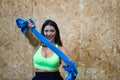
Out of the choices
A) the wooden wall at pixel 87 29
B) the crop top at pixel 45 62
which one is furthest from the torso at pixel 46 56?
the wooden wall at pixel 87 29

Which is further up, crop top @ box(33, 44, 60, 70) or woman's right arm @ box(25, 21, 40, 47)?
woman's right arm @ box(25, 21, 40, 47)

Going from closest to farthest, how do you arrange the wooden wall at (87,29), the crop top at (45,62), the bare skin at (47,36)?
the crop top at (45,62) < the bare skin at (47,36) < the wooden wall at (87,29)

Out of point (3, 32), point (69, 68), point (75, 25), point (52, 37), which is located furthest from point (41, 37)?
point (3, 32)

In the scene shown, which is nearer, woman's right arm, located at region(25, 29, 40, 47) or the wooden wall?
woman's right arm, located at region(25, 29, 40, 47)

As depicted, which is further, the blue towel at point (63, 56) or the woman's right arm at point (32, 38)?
the woman's right arm at point (32, 38)

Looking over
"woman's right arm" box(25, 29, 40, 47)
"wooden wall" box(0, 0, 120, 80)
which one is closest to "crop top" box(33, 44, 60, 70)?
"woman's right arm" box(25, 29, 40, 47)

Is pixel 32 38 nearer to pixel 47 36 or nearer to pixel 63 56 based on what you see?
pixel 47 36

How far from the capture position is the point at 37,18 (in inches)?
215

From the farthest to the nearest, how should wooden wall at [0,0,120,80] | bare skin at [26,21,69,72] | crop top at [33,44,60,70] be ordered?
1. wooden wall at [0,0,120,80]
2. bare skin at [26,21,69,72]
3. crop top at [33,44,60,70]

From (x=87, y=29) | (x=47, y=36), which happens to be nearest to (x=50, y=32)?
(x=47, y=36)

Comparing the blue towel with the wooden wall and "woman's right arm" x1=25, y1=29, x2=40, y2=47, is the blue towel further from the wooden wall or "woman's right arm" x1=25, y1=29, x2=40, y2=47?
the wooden wall

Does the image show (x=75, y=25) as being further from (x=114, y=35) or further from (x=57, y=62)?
(x=57, y=62)

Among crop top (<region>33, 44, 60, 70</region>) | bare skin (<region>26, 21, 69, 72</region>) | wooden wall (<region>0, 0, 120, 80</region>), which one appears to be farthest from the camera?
wooden wall (<region>0, 0, 120, 80</region>)

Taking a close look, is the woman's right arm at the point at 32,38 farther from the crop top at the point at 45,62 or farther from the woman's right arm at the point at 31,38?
the crop top at the point at 45,62
